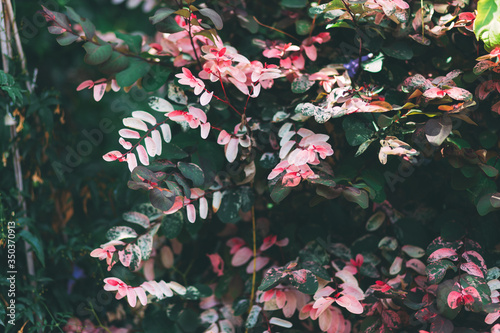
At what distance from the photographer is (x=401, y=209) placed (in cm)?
116

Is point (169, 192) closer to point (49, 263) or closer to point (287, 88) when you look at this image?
point (287, 88)

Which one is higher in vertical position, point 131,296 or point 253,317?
point 131,296

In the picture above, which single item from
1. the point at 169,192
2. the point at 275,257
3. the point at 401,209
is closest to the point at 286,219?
the point at 275,257

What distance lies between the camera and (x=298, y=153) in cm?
91

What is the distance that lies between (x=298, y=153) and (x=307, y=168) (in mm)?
41

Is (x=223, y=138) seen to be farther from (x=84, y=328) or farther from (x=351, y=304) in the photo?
(x=84, y=328)

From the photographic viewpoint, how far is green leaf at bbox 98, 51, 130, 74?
106 cm

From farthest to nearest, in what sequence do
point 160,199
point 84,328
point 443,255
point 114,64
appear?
point 84,328 → point 114,64 → point 443,255 → point 160,199

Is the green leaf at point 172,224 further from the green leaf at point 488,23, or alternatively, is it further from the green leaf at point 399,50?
the green leaf at point 488,23

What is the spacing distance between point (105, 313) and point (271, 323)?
0.52 meters

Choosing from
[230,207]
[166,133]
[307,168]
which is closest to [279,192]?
[307,168]

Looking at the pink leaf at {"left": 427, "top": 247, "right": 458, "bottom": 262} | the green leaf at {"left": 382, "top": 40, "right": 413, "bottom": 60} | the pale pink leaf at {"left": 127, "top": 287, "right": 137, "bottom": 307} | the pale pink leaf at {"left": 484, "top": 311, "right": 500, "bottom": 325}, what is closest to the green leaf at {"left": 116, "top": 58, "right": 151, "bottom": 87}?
the pale pink leaf at {"left": 127, "top": 287, "right": 137, "bottom": 307}

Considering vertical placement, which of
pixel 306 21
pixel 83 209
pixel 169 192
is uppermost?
pixel 306 21

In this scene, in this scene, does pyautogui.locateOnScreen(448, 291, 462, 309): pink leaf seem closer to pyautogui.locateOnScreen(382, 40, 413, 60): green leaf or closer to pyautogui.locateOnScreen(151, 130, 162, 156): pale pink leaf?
pyautogui.locateOnScreen(382, 40, 413, 60): green leaf
